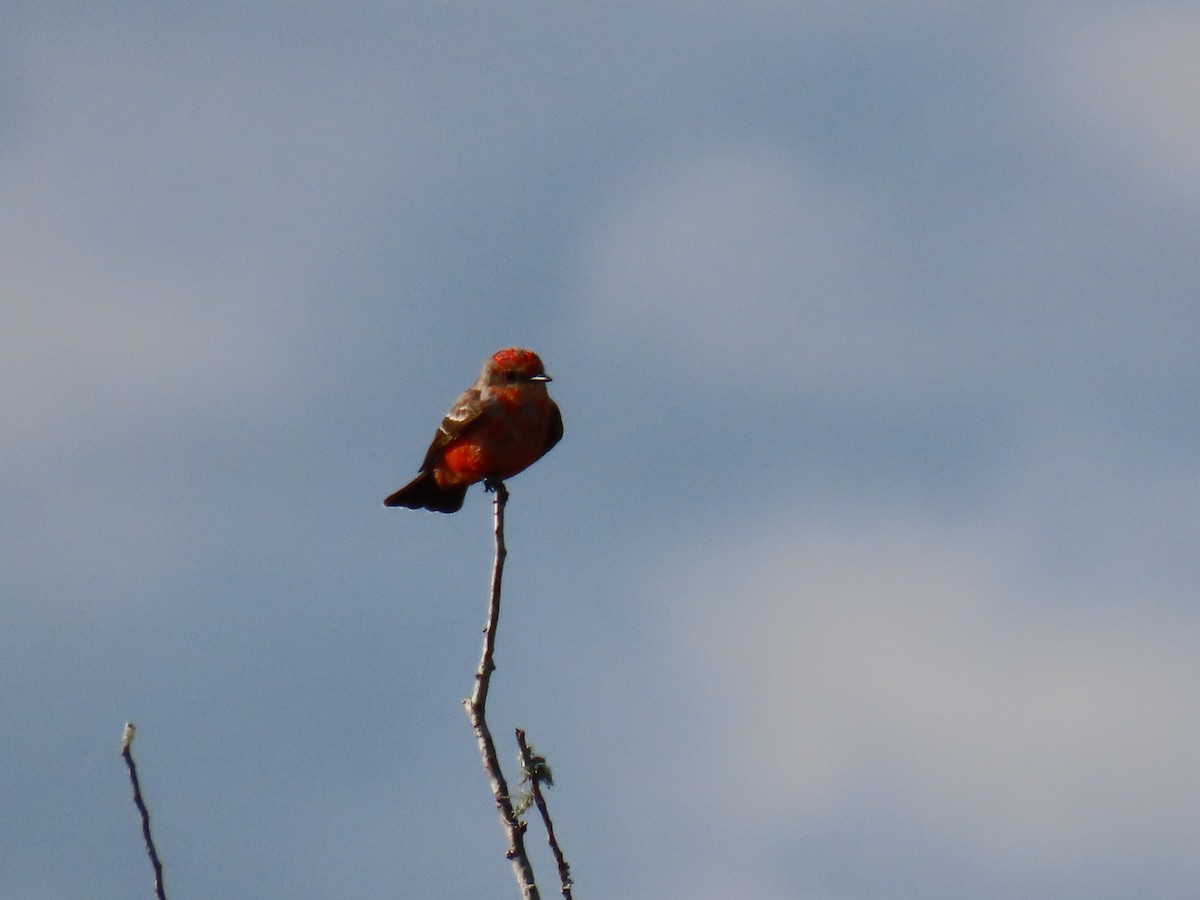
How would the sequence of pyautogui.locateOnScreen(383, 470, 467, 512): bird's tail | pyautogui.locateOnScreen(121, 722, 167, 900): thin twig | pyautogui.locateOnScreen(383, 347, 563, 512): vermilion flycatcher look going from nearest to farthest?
→ 1. pyautogui.locateOnScreen(121, 722, 167, 900): thin twig
2. pyautogui.locateOnScreen(383, 347, 563, 512): vermilion flycatcher
3. pyautogui.locateOnScreen(383, 470, 467, 512): bird's tail

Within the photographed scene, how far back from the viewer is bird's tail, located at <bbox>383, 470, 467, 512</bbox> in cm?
1442

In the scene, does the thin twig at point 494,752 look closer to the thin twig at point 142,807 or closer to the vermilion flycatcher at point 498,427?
the thin twig at point 142,807

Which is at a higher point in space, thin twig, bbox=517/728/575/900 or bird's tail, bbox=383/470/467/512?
bird's tail, bbox=383/470/467/512

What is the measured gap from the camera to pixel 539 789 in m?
6.29

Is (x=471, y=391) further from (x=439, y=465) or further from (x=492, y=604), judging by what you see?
(x=492, y=604)

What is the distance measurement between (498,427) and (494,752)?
7500 millimetres

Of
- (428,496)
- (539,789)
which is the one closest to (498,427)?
(428,496)

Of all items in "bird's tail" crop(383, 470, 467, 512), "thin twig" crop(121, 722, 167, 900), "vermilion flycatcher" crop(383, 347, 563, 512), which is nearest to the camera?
"thin twig" crop(121, 722, 167, 900)

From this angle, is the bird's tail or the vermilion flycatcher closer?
the vermilion flycatcher

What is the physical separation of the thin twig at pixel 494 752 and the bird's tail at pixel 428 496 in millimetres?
7234

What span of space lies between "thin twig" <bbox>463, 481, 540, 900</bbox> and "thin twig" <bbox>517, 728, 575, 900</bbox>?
0.11m

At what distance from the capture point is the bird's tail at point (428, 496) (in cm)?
1442

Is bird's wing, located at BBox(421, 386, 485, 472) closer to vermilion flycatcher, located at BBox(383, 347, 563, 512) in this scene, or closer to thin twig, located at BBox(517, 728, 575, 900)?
vermilion flycatcher, located at BBox(383, 347, 563, 512)

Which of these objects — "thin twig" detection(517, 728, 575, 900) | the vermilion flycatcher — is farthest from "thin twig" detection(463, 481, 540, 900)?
the vermilion flycatcher
